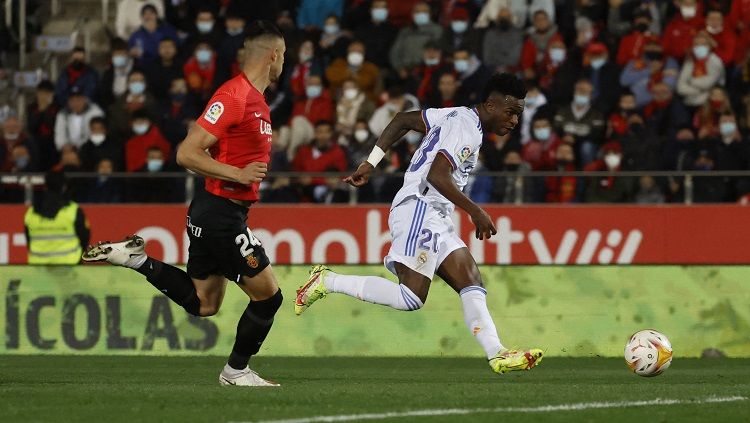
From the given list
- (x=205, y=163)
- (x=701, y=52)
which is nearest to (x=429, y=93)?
(x=701, y=52)

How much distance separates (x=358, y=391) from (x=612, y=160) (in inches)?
408

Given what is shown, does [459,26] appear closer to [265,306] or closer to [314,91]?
[314,91]

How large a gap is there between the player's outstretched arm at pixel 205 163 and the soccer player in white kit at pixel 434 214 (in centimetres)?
109

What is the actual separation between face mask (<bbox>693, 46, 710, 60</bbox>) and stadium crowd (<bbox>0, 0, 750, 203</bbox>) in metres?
0.02

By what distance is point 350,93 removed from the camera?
21469mm

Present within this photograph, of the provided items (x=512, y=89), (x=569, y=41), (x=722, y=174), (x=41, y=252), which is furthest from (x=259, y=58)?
(x=569, y=41)

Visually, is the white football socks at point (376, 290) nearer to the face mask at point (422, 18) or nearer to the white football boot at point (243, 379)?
the white football boot at point (243, 379)

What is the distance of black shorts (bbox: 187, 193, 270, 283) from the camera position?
10.5 m

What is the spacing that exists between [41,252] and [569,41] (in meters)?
7.77

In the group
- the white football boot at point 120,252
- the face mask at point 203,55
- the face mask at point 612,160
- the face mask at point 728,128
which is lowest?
the face mask at point 612,160

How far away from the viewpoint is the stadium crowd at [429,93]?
20.2 m

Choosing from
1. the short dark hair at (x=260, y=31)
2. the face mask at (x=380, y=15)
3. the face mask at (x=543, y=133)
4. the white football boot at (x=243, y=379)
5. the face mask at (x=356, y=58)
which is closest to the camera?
the short dark hair at (x=260, y=31)

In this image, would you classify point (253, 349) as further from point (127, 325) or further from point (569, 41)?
point (569, 41)

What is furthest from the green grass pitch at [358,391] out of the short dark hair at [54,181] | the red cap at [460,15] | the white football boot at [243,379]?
the red cap at [460,15]
